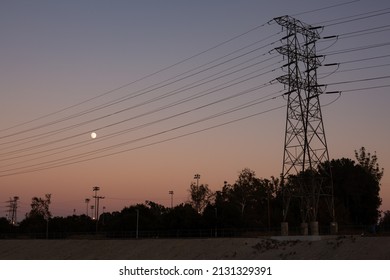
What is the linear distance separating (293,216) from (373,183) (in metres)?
22.9

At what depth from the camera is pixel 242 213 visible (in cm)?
12000

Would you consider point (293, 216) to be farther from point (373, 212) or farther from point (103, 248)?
point (103, 248)

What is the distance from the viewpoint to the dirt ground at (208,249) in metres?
48.1

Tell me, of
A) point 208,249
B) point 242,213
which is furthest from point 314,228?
point 242,213

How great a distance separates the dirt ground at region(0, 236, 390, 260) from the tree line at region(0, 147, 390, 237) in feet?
53.5

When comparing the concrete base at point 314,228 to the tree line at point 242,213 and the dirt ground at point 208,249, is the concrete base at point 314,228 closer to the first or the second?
the dirt ground at point 208,249

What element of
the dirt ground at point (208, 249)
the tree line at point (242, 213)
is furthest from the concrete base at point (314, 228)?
the tree line at point (242, 213)

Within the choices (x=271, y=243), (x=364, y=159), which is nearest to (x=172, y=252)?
(x=271, y=243)

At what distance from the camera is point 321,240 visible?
52.2m

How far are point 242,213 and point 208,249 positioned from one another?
60424 millimetres

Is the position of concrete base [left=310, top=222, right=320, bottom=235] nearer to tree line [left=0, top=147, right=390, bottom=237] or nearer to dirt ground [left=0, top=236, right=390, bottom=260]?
dirt ground [left=0, top=236, right=390, bottom=260]

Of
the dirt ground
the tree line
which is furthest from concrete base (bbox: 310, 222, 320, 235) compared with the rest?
the tree line

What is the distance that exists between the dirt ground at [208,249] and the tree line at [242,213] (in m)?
16.3

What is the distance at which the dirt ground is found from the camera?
4809 centimetres
